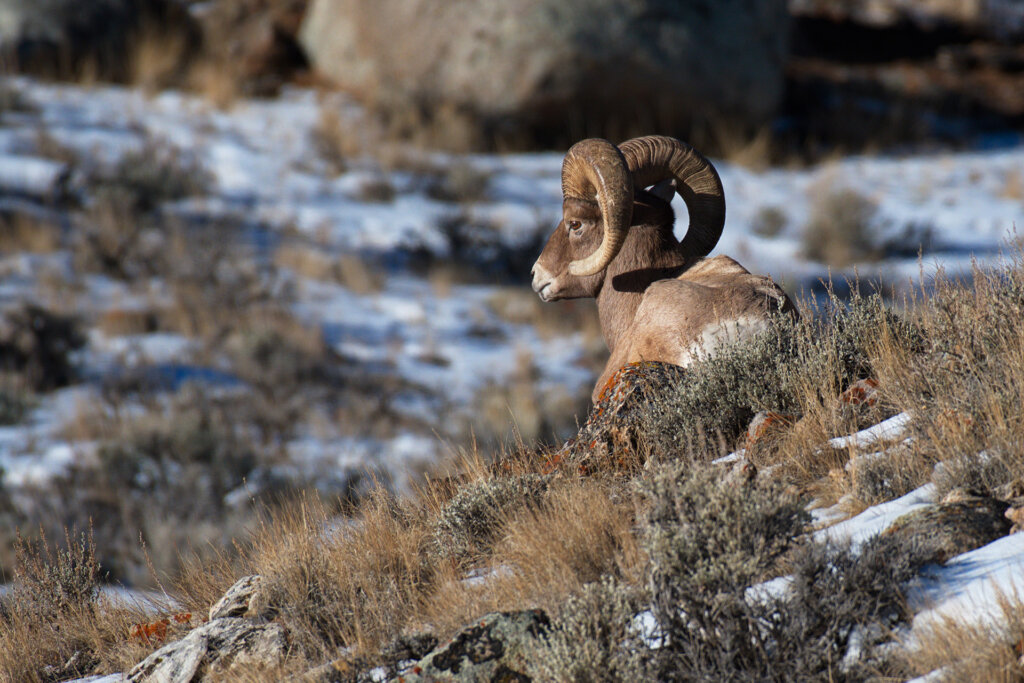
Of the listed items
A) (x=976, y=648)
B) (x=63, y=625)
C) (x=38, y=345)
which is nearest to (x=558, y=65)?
(x=38, y=345)

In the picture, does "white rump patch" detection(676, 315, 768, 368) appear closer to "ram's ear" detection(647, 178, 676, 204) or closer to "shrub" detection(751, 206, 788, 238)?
"ram's ear" detection(647, 178, 676, 204)

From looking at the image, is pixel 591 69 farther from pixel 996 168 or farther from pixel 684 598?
pixel 684 598

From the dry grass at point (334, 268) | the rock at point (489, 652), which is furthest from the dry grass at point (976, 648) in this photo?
the dry grass at point (334, 268)

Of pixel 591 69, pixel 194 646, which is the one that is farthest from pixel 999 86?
pixel 194 646

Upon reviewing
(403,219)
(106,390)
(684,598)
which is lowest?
(106,390)

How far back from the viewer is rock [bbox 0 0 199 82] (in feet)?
58.3

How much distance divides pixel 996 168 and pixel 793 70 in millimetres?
4798

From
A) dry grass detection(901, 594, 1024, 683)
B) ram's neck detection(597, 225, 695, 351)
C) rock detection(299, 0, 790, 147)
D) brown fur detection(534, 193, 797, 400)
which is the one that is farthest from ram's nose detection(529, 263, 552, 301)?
rock detection(299, 0, 790, 147)

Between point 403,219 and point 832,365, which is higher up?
point 832,365

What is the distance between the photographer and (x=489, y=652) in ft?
11.6

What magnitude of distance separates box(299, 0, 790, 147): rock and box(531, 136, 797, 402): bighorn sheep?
11.1 m

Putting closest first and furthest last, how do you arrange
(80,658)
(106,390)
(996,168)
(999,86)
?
(80,658), (106,390), (996,168), (999,86)

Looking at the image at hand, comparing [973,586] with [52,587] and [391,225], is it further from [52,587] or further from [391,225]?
[391,225]

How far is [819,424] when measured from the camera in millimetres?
4531
